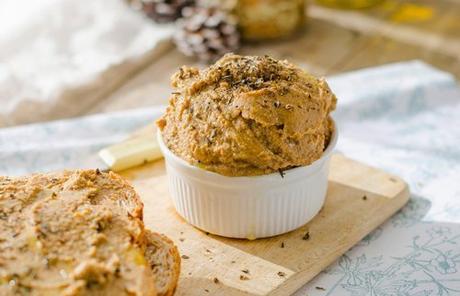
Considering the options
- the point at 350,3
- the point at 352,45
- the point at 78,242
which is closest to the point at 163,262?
the point at 78,242

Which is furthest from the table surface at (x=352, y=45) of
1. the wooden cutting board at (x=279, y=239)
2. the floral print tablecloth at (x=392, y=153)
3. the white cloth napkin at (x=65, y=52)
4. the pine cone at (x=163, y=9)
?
the wooden cutting board at (x=279, y=239)

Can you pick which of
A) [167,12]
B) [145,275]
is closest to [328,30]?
[167,12]

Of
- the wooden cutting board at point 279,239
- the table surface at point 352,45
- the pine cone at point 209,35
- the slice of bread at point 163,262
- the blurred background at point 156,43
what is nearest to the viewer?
the slice of bread at point 163,262

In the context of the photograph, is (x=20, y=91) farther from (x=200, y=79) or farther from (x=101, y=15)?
Result: (x=200, y=79)

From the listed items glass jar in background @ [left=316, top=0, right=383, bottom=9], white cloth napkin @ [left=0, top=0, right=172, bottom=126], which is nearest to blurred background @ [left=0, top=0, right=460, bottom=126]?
white cloth napkin @ [left=0, top=0, right=172, bottom=126]

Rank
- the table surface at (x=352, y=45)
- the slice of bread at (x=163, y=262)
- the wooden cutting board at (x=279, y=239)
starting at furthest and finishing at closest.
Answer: the table surface at (x=352, y=45) → the wooden cutting board at (x=279, y=239) → the slice of bread at (x=163, y=262)

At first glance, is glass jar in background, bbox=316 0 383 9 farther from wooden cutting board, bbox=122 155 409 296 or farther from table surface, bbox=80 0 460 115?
wooden cutting board, bbox=122 155 409 296

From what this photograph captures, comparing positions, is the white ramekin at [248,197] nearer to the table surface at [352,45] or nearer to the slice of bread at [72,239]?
the slice of bread at [72,239]
